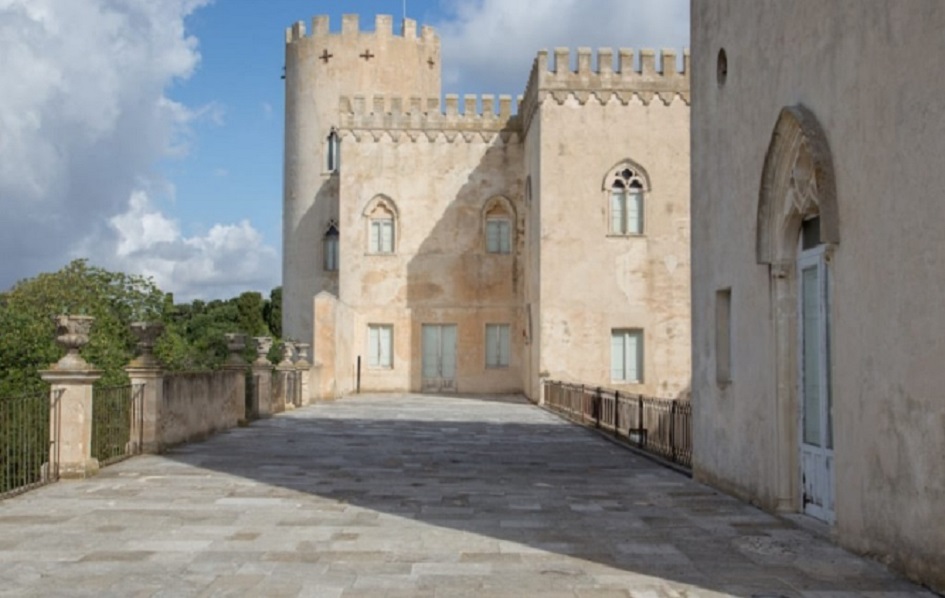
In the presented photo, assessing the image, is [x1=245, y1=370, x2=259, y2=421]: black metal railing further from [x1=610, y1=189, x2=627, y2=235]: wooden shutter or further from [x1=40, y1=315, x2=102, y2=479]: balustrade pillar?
[x1=610, y1=189, x2=627, y2=235]: wooden shutter

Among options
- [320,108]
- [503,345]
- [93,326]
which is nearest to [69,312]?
[93,326]

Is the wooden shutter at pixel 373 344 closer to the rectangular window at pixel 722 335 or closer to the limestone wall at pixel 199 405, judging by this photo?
the limestone wall at pixel 199 405

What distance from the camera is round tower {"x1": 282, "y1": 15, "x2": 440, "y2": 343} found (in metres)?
38.3

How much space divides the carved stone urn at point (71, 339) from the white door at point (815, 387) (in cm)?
797

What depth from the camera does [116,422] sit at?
14539 millimetres

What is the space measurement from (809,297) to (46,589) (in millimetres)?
6715

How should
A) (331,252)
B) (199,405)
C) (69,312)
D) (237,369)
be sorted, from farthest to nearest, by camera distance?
(331,252) < (69,312) < (237,369) < (199,405)

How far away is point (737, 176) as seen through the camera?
10.9 metres

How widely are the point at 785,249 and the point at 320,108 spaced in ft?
102

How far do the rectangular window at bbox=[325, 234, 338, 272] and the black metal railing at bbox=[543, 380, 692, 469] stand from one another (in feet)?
47.1

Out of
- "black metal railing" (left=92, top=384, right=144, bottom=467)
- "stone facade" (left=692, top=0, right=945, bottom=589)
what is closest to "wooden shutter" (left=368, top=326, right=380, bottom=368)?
"black metal railing" (left=92, top=384, right=144, bottom=467)

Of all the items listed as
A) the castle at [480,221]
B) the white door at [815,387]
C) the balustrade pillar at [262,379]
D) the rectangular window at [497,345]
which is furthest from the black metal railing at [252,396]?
the white door at [815,387]

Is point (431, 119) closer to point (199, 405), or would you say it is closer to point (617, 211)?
point (617, 211)

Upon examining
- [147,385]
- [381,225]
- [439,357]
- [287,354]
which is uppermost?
[381,225]
